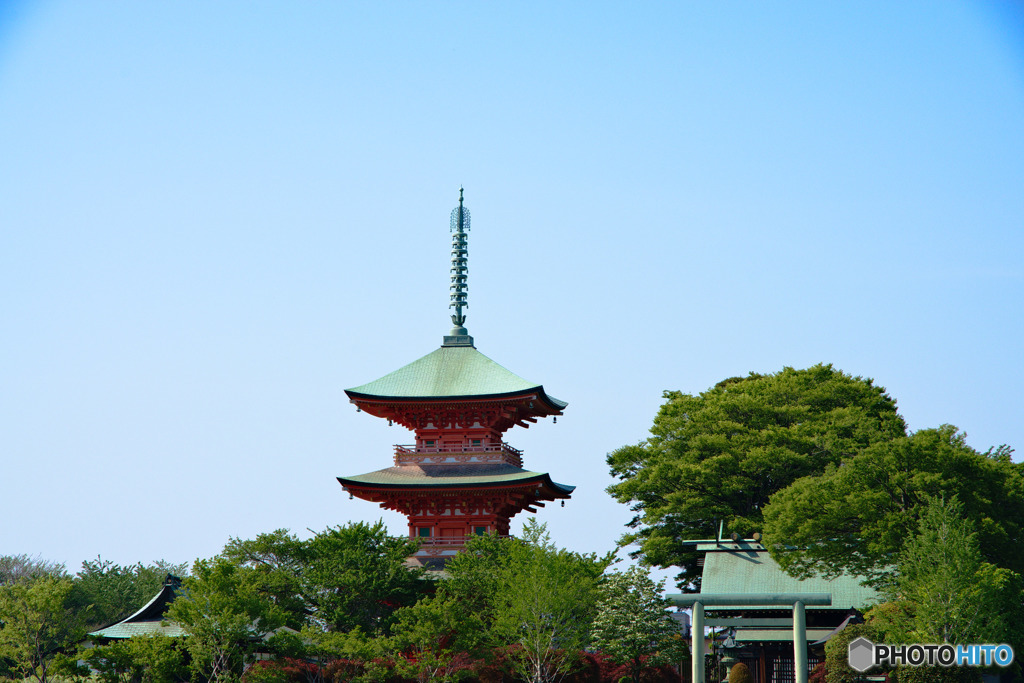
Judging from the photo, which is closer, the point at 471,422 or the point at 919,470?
the point at 919,470

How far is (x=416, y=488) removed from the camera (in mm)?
46375

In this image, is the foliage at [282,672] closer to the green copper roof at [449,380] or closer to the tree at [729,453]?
the green copper roof at [449,380]

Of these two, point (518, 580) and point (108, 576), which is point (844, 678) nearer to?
point (518, 580)

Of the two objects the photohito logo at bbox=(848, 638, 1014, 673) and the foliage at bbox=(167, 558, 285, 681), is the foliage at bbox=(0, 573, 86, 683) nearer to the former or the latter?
the foliage at bbox=(167, 558, 285, 681)

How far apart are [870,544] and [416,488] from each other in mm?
18512

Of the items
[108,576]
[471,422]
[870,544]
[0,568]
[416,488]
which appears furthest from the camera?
[0,568]

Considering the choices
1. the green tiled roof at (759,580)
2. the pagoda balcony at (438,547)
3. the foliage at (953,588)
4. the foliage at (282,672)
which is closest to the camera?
the foliage at (953,588)

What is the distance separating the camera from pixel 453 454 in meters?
48.6

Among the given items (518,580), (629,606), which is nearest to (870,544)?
(629,606)

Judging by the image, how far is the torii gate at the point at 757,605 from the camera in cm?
2842

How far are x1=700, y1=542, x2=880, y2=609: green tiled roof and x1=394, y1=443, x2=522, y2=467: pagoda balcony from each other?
985 centimetres

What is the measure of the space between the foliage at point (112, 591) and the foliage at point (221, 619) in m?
28.1

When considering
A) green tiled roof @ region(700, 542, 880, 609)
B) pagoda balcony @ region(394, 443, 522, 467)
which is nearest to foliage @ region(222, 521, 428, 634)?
pagoda balcony @ region(394, 443, 522, 467)

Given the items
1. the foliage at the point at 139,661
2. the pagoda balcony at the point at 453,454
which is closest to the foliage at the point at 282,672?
the foliage at the point at 139,661
